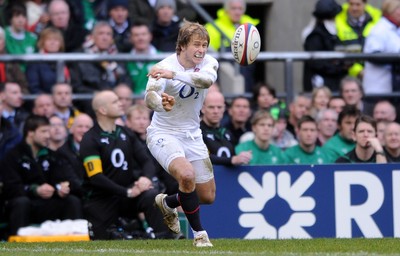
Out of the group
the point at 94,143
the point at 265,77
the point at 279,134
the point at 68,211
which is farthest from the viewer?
the point at 265,77

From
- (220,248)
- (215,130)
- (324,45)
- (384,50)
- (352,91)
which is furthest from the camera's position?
(324,45)

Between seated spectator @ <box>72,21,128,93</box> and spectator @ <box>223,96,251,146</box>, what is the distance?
5.53 feet

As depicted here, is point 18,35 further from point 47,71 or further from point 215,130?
point 215,130

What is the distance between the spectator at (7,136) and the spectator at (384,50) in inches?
187

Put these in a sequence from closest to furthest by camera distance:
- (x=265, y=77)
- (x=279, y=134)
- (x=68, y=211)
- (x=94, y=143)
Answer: (x=94, y=143) → (x=68, y=211) → (x=279, y=134) → (x=265, y=77)

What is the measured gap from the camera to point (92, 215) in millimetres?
13844

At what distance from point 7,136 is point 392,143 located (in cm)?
463

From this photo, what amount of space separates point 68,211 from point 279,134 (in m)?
2.93

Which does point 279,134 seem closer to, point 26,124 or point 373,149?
point 373,149

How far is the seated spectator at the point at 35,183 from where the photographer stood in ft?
48.2

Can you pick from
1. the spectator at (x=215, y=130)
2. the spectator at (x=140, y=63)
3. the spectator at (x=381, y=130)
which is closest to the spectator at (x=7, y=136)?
the spectator at (x=140, y=63)

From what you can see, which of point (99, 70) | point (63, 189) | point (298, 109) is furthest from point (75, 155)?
point (298, 109)

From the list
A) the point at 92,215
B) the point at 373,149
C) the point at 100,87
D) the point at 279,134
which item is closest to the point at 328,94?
the point at 279,134

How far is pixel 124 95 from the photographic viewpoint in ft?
52.3
